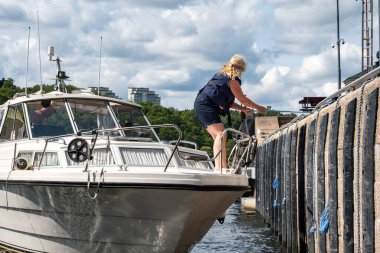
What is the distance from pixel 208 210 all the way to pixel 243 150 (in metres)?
1.46

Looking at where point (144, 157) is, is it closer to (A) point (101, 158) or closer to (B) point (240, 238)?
(A) point (101, 158)

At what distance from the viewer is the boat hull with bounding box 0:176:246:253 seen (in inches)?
384

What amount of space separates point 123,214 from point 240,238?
11.2m

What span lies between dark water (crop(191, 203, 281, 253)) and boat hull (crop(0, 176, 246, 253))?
6804mm

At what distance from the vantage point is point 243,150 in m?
11.2

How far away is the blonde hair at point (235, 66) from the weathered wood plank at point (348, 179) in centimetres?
177

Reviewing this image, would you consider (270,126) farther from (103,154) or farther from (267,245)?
(103,154)

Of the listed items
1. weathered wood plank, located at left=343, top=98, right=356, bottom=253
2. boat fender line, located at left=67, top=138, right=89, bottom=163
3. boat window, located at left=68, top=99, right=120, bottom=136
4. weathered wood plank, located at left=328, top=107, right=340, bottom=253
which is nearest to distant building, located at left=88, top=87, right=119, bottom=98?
boat window, located at left=68, top=99, right=120, bottom=136

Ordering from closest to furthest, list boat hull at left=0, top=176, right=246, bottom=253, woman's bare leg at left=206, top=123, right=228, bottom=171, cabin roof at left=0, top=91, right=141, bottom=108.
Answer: boat hull at left=0, top=176, right=246, bottom=253
woman's bare leg at left=206, top=123, right=228, bottom=171
cabin roof at left=0, top=91, right=141, bottom=108

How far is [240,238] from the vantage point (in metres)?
20.8

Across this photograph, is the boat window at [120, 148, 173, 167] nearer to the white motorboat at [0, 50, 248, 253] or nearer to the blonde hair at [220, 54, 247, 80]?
the white motorboat at [0, 50, 248, 253]

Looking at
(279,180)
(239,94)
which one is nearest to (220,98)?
(239,94)

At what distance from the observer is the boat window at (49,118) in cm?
1258

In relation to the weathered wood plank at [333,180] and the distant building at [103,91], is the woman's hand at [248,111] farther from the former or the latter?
the distant building at [103,91]
